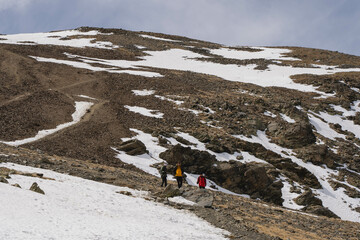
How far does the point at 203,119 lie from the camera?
35844 mm

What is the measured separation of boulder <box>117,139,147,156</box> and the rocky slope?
8 centimetres

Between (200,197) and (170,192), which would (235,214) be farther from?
(170,192)

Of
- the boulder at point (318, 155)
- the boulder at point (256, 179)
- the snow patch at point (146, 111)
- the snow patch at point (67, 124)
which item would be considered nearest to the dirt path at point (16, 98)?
the snow patch at point (67, 124)

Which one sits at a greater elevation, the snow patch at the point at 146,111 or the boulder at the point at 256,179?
the snow patch at the point at 146,111

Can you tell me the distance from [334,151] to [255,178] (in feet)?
45.5

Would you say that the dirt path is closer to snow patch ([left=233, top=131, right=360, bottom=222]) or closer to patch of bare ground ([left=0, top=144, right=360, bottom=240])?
patch of bare ground ([left=0, top=144, right=360, bottom=240])

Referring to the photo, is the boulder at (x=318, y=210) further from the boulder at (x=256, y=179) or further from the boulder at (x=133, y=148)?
the boulder at (x=133, y=148)

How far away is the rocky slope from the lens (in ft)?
88.8

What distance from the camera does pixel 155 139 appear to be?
96.5 feet

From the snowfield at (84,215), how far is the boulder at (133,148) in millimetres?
10006

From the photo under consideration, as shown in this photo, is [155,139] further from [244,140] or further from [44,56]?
[44,56]

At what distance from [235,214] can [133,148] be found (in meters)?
12.5

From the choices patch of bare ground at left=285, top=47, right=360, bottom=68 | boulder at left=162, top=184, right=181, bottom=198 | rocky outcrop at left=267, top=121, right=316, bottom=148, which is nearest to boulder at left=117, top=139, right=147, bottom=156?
boulder at left=162, top=184, right=181, bottom=198

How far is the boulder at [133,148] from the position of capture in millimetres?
26733
